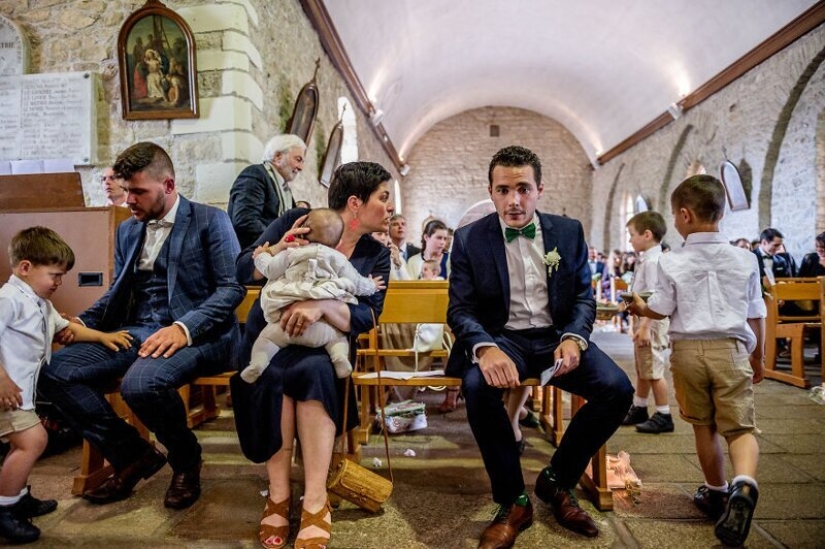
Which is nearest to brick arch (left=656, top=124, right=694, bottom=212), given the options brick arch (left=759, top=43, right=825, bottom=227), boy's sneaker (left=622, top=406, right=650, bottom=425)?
brick arch (left=759, top=43, right=825, bottom=227)

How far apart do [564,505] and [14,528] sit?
202cm

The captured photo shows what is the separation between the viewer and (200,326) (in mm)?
2182

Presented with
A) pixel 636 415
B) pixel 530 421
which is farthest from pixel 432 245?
pixel 636 415

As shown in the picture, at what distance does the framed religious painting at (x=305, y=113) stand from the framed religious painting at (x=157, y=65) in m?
1.16

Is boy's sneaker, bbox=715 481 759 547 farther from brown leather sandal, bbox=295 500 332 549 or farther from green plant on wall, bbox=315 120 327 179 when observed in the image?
green plant on wall, bbox=315 120 327 179

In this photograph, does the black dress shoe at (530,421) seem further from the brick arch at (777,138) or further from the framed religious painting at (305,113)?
the brick arch at (777,138)

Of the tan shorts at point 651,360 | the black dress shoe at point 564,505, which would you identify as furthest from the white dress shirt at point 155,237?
the tan shorts at point 651,360

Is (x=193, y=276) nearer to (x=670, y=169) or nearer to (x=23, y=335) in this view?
(x=23, y=335)

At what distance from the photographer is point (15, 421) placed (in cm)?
A: 188

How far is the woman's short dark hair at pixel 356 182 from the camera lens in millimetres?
2160

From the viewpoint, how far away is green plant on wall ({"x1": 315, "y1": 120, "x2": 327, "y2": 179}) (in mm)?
6203

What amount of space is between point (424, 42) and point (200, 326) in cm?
886

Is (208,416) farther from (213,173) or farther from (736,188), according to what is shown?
(736,188)

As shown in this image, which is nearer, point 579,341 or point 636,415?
point 579,341
